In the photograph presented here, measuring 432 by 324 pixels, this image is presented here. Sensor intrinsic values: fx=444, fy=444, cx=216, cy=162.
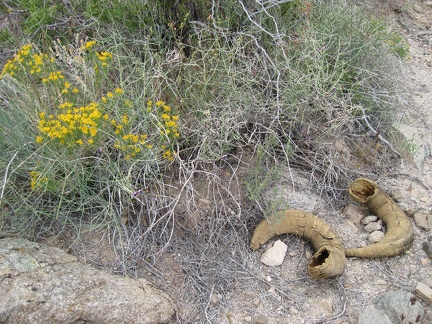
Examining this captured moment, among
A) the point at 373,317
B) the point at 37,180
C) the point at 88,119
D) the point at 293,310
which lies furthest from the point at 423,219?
the point at 37,180

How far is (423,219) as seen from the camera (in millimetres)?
3047

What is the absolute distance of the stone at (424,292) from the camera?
254 cm

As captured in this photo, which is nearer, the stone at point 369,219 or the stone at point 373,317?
the stone at point 373,317

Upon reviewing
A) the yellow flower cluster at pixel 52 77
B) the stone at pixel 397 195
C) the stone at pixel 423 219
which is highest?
the yellow flower cluster at pixel 52 77

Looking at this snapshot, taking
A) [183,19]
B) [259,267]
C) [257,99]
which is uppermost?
[183,19]

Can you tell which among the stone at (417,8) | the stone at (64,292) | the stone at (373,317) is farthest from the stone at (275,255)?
the stone at (417,8)

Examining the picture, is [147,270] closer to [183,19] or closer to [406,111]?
[183,19]

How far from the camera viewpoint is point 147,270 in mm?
2545

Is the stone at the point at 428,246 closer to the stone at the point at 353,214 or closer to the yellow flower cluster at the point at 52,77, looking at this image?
the stone at the point at 353,214

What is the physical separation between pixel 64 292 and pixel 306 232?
1474 mm

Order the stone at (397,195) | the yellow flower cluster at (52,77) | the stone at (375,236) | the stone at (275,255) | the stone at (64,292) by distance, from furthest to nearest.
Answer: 1. the stone at (397,195)
2. the stone at (375,236)
3. the stone at (275,255)
4. the yellow flower cluster at (52,77)
5. the stone at (64,292)

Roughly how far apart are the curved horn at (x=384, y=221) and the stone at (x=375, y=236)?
5 centimetres

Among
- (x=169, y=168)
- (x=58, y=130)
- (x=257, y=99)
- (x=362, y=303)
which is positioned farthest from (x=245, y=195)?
(x=58, y=130)

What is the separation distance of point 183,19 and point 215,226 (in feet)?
5.38
